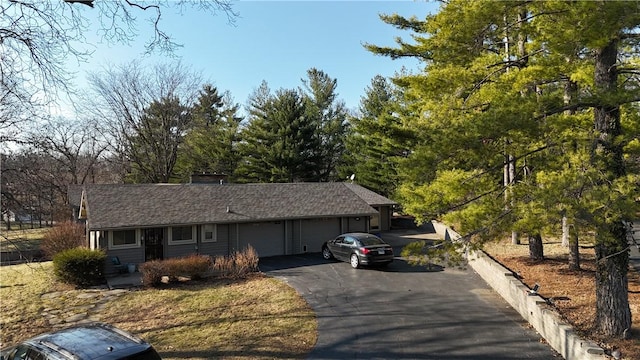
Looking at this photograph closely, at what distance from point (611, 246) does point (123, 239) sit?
59.8ft

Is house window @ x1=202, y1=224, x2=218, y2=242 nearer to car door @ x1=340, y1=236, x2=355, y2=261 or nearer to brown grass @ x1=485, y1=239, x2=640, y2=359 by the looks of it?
car door @ x1=340, y1=236, x2=355, y2=261

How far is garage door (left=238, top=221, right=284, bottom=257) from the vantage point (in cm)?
2256

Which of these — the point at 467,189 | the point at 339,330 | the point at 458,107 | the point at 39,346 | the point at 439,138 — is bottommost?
the point at 339,330

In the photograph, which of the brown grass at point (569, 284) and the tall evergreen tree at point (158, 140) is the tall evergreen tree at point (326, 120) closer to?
the tall evergreen tree at point (158, 140)

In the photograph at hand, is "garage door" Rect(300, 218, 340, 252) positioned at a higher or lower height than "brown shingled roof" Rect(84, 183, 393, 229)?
lower

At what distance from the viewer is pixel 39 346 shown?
272 inches

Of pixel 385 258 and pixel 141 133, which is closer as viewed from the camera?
pixel 385 258

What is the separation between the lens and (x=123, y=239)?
63.6 ft

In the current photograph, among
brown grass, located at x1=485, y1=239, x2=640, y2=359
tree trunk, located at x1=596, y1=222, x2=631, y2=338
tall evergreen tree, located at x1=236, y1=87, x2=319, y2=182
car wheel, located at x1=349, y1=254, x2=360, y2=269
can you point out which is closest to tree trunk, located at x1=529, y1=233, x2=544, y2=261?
brown grass, located at x1=485, y1=239, x2=640, y2=359

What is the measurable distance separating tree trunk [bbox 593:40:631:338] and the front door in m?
17.5

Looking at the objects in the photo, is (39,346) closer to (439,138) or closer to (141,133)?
(439,138)

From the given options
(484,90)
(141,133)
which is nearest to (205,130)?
(141,133)

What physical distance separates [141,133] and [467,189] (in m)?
35.9

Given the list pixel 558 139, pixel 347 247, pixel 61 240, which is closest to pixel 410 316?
pixel 558 139
